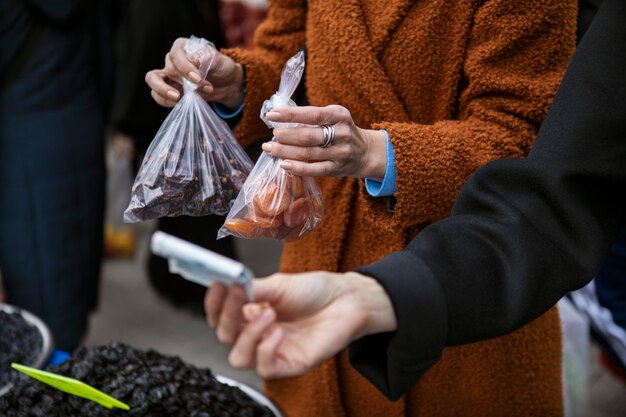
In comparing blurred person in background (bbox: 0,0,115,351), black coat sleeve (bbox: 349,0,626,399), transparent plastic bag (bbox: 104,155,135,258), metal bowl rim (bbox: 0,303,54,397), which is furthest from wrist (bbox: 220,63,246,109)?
transparent plastic bag (bbox: 104,155,135,258)

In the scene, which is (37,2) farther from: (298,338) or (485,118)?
(298,338)

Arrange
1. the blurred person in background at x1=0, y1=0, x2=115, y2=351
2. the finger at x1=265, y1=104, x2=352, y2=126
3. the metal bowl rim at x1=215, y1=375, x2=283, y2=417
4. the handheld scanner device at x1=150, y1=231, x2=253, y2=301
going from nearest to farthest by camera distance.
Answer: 1. the handheld scanner device at x1=150, y1=231, x2=253, y2=301
2. the finger at x1=265, y1=104, x2=352, y2=126
3. the metal bowl rim at x1=215, y1=375, x2=283, y2=417
4. the blurred person in background at x1=0, y1=0, x2=115, y2=351

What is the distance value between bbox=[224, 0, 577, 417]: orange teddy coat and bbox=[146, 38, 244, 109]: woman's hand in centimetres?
3

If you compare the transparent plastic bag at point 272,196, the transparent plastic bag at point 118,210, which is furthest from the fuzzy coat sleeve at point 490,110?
the transparent plastic bag at point 118,210

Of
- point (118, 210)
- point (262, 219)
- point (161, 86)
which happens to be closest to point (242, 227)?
point (262, 219)

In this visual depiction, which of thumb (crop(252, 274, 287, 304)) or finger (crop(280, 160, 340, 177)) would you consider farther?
finger (crop(280, 160, 340, 177))

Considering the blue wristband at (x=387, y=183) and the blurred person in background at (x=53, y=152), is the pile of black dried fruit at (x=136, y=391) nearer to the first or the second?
the blue wristband at (x=387, y=183)

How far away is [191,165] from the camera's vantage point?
952 millimetres

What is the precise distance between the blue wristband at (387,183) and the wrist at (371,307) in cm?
27

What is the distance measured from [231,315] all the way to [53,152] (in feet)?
5.69

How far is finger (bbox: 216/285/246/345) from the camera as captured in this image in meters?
0.63

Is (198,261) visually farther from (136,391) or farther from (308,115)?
(136,391)

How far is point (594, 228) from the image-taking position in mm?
750

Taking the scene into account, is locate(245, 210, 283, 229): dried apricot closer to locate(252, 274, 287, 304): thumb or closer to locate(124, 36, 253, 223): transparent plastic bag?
locate(124, 36, 253, 223): transparent plastic bag
